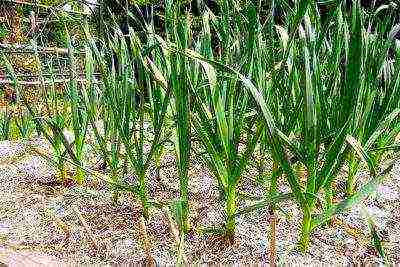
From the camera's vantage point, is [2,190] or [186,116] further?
[2,190]

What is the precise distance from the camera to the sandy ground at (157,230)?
104cm

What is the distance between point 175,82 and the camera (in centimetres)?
102

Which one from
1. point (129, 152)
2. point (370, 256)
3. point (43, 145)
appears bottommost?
point (43, 145)

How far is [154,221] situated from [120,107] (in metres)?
0.27

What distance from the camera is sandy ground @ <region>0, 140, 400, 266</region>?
104cm

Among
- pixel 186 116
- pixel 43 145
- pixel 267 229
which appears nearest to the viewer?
pixel 186 116

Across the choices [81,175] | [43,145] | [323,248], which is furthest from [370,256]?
[43,145]

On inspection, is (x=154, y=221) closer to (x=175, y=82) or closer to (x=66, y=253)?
(x=66, y=253)

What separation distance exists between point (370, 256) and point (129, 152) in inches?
21.1

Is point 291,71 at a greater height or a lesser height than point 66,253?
greater

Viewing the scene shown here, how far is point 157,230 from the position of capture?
1157 mm

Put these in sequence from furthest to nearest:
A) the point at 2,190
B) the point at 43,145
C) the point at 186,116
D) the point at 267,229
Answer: the point at 43,145, the point at 2,190, the point at 267,229, the point at 186,116

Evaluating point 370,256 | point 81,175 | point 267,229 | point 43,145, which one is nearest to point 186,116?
point 267,229

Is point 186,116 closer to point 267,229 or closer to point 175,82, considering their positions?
point 175,82
